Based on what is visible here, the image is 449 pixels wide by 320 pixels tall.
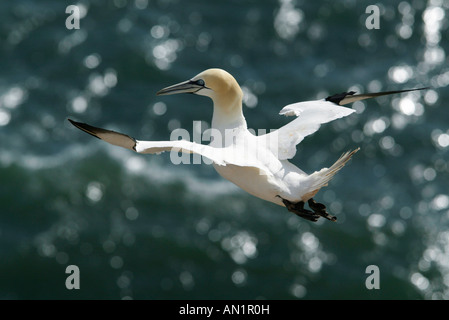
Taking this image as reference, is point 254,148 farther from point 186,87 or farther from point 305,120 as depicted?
point 186,87

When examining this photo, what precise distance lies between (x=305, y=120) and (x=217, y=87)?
831 millimetres

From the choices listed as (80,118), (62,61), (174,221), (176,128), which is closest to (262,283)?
(174,221)

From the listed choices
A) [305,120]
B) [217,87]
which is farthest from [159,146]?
[305,120]

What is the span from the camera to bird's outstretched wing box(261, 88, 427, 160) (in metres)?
6.41

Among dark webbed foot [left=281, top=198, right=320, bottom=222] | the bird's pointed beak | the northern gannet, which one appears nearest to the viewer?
the northern gannet

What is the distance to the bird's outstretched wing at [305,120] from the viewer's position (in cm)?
641

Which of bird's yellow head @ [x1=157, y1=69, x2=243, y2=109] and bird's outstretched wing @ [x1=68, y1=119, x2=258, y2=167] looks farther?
bird's yellow head @ [x1=157, y1=69, x2=243, y2=109]

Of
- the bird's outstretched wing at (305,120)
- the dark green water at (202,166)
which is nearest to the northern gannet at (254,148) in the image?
the bird's outstretched wing at (305,120)

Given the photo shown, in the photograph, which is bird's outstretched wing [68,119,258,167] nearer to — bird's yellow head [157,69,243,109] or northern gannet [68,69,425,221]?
northern gannet [68,69,425,221]

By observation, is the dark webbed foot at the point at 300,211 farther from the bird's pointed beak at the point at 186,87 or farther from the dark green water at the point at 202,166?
the dark green water at the point at 202,166

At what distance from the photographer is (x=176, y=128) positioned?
2161 cm

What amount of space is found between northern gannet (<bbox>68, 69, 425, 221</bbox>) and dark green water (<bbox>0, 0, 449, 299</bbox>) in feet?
48.7

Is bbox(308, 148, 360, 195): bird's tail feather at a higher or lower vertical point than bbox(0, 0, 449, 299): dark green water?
lower

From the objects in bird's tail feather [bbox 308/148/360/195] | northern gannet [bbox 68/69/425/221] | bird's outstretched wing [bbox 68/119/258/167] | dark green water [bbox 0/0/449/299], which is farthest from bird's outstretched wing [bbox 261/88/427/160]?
dark green water [bbox 0/0/449/299]
